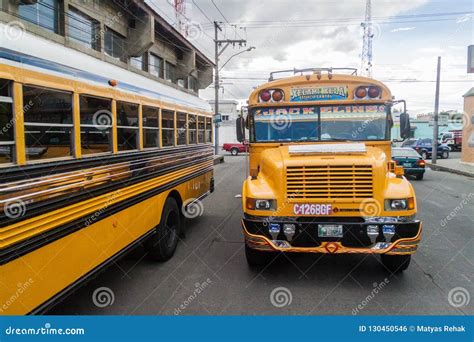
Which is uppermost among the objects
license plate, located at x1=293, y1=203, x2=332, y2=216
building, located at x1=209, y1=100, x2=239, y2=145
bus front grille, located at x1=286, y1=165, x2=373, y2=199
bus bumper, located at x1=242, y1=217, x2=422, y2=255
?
building, located at x1=209, y1=100, x2=239, y2=145

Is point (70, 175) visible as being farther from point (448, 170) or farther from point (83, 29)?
point (448, 170)

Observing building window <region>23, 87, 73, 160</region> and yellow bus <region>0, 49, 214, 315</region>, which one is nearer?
yellow bus <region>0, 49, 214, 315</region>

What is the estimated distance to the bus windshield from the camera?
514 cm

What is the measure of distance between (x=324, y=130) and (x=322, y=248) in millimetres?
1917

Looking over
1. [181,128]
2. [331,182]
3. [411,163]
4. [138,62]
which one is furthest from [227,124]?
[331,182]

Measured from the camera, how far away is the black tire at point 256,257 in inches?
182

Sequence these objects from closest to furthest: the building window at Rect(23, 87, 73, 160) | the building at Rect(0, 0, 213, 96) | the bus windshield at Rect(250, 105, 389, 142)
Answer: the building window at Rect(23, 87, 73, 160)
the bus windshield at Rect(250, 105, 389, 142)
the building at Rect(0, 0, 213, 96)

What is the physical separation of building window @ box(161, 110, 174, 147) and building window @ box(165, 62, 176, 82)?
13.2 m

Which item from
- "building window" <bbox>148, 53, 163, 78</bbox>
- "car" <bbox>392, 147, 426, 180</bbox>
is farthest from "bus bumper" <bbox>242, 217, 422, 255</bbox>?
"building window" <bbox>148, 53, 163, 78</bbox>

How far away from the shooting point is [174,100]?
5.66 meters

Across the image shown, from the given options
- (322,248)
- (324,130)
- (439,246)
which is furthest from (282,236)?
(439,246)

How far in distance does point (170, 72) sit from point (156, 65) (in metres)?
2.06

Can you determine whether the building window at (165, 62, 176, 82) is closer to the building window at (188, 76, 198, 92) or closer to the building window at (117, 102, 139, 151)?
the building window at (188, 76, 198, 92)

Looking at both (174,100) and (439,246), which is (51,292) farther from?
(439,246)
